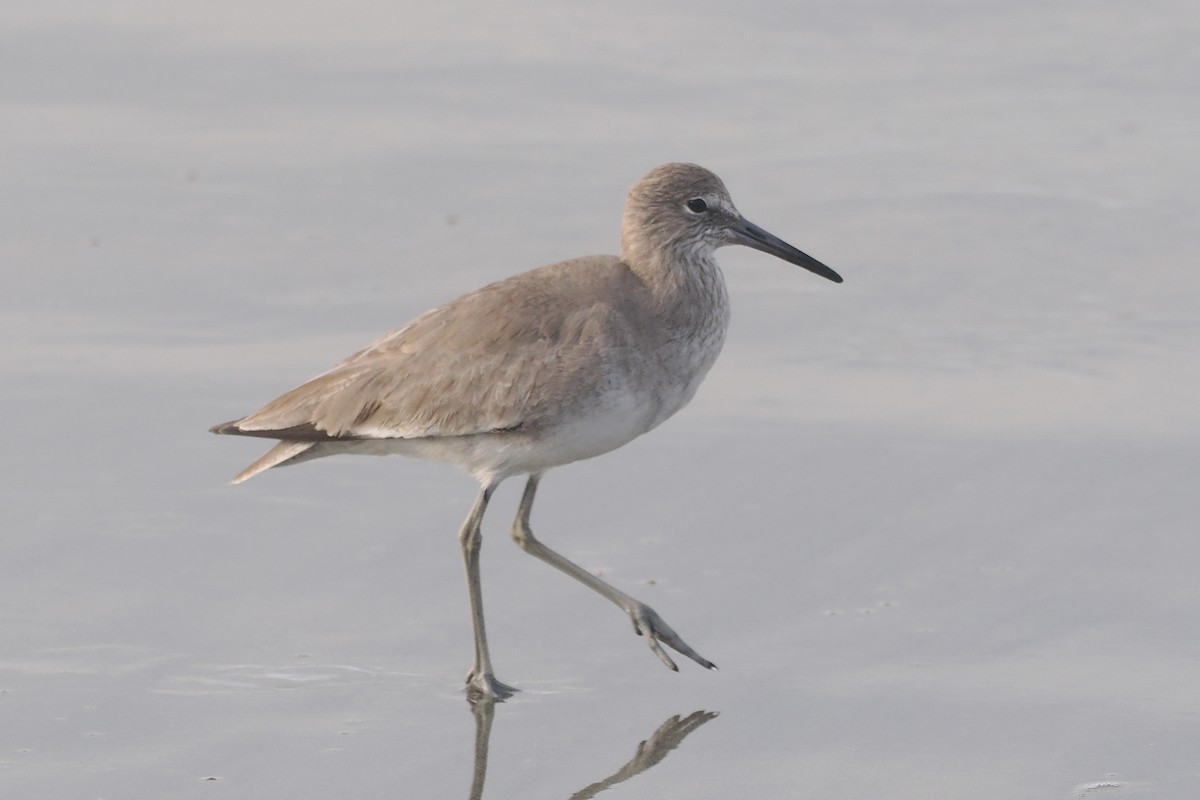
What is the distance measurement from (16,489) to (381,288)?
217cm

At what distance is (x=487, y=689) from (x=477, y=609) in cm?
30

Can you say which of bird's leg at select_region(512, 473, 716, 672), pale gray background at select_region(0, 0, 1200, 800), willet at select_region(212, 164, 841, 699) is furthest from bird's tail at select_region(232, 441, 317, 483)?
bird's leg at select_region(512, 473, 716, 672)

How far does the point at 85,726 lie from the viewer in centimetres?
539

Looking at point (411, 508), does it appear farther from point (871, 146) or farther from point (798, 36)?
point (798, 36)

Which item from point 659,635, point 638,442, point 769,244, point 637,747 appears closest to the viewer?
point 637,747

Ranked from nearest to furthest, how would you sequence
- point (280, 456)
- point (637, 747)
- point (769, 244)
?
point (637, 747) → point (280, 456) → point (769, 244)

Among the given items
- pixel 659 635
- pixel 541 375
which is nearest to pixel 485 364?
pixel 541 375

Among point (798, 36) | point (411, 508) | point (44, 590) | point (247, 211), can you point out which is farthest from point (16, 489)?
point (798, 36)

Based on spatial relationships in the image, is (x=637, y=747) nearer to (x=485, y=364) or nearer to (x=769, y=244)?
(x=485, y=364)

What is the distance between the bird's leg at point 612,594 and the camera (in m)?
5.79

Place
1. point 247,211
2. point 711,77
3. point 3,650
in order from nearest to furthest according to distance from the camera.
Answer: point 3,650 < point 247,211 < point 711,77

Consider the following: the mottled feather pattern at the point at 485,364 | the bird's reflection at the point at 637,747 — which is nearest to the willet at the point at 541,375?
the mottled feather pattern at the point at 485,364

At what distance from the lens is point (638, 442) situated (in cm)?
737

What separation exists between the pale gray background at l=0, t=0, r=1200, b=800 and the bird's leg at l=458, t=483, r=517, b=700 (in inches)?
4.1
